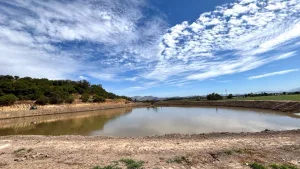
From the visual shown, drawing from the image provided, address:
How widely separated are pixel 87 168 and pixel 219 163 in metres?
4.02

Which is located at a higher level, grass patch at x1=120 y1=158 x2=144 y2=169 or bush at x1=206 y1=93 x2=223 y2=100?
bush at x1=206 y1=93 x2=223 y2=100

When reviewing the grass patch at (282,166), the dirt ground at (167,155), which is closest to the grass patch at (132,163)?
the dirt ground at (167,155)

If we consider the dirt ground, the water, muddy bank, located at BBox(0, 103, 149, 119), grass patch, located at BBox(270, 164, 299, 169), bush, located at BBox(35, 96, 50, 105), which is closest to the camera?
grass patch, located at BBox(270, 164, 299, 169)

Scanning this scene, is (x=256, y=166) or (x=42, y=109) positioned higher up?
(x=42, y=109)

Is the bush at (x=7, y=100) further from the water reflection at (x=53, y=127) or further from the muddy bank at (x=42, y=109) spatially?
the water reflection at (x=53, y=127)

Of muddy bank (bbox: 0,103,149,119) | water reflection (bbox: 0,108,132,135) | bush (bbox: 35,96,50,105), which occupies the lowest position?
water reflection (bbox: 0,108,132,135)

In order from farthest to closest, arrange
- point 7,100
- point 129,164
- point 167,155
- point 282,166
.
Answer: point 7,100
point 167,155
point 129,164
point 282,166

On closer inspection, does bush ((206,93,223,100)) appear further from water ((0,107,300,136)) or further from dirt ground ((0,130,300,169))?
dirt ground ((0,130,300,169))

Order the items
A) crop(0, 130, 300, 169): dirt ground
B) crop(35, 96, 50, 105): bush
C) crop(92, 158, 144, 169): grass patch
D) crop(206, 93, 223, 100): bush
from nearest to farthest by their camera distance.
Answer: crop(92, 158, 144, 169): grass patch < crop(0, 130, 300, 169): dirt ground < crop(35, 96, 50, 105): bush < crop(206, 93, 223, 100): bush

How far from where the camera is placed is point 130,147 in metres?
9.78

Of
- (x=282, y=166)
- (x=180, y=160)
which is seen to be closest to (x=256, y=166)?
(x=282, y=166)

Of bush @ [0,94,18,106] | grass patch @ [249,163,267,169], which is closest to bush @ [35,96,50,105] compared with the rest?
bush @ [0,94,18,106]

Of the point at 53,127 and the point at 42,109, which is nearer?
the point at 53,127

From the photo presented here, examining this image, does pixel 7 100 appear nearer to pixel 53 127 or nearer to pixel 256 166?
pixel 53 127
